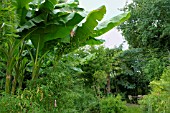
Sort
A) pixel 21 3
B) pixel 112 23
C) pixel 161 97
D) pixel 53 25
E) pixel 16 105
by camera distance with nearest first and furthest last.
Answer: pixel 16 105
pixel 21 3
pixel 53 25
pixel 112 23
pixel 161 97

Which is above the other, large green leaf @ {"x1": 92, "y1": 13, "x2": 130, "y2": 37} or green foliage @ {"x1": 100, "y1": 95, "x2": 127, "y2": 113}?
large green leaf @ {"x1": 92, "y1": 13, "x2": 130, "y2": 37}

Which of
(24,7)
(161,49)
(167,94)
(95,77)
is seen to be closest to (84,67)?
(95,77)

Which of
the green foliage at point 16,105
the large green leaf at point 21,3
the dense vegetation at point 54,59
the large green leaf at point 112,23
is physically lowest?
the green foliage at point 16,105

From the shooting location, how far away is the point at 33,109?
3.04 m

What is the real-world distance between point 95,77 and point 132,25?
14.9ft

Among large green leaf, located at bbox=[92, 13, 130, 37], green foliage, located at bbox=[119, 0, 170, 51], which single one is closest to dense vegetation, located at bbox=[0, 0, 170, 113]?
large green leaf, located at bbox=[92, 13, 130, 37]

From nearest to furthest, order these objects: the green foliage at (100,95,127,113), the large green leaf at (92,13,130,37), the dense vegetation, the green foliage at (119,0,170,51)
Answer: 1. the dense vegetation
2. the large green leaf at (92,13,130,37)
3. the green foliage at (100,95,127,113)
4. the green foliage at (119,0,170,51)

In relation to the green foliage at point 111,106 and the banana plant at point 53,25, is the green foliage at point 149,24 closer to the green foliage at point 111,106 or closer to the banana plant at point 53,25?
the green foliage at point 111,106

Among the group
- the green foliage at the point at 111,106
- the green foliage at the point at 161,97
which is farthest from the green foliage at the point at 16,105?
the green foliage at the point at 111,106

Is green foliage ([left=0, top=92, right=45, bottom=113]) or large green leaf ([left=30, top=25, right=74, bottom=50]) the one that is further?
large green leaf ([left=30, top=25, right=74, bottom=50])

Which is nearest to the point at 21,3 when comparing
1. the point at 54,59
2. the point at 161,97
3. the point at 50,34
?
the point at 50,34

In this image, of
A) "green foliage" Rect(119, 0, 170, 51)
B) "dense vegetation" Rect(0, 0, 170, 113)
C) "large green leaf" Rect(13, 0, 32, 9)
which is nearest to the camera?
"dense vegetation" Rect(0, 0, 170, 113)

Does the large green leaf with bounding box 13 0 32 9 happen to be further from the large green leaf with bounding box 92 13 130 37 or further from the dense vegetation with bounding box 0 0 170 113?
the large green leaf with bounding box 92 13 130 37

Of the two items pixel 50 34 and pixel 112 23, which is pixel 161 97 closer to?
pixel 112 23
